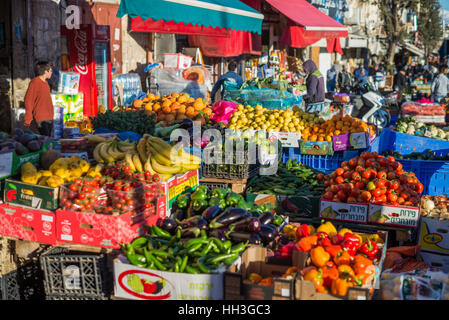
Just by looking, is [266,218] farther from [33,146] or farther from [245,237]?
[33,146]

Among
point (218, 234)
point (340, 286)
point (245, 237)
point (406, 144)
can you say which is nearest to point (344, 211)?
point (245, 237)

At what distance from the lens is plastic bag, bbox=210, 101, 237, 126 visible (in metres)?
8.51

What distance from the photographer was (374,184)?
226 inches

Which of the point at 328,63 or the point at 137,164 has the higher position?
the point at 328,63

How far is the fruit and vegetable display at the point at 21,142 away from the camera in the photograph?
4.88m

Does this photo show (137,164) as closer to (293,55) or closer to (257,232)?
(257,232)

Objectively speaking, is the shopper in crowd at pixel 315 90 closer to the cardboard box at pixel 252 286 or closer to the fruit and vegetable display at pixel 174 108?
the fruit and vegetable display at pixel 174 108

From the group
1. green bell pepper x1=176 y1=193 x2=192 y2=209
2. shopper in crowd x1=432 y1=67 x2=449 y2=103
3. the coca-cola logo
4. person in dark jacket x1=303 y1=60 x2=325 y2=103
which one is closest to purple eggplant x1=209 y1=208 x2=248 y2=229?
green bell pepper x1=176 y1=193 x2=192 y2=209

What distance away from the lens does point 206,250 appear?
422 centimetres

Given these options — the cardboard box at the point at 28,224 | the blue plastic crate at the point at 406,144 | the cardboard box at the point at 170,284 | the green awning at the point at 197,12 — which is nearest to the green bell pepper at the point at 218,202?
the cardboard box at the point at 170,284

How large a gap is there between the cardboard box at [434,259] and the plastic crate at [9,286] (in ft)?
13.3

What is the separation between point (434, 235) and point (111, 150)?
3566mm
